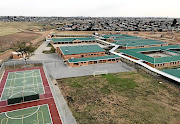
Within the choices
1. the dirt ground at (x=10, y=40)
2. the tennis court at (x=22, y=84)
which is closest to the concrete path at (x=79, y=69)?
the tennis court at (x=22, y=84)

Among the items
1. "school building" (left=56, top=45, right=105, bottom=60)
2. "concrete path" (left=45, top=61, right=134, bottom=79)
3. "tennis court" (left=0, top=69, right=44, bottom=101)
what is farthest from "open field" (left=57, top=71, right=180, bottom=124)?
"school building" (left=56, top=45, right=105, bottom=60)

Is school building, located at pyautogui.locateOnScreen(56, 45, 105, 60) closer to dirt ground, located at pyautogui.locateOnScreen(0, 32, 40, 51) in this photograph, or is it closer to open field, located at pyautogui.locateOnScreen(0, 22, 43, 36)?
dirt ground, located at pyautogui.locateOnScreen(0, 32, 40, 51)

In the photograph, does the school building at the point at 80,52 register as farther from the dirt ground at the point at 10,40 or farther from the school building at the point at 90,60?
the dirt ground at the point at 10,40

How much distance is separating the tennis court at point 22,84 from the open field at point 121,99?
5296 mm

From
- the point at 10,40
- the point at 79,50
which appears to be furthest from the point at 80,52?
the point at 10,40

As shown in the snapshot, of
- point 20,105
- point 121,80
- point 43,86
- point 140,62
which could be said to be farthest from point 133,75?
point 20,105

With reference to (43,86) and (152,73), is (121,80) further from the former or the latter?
(43,86)

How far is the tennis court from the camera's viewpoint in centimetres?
3019

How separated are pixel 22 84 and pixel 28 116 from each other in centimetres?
1268

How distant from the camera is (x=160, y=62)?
46500 mm

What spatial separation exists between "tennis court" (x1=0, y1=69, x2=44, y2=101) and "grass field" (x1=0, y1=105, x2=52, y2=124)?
16.4 feet

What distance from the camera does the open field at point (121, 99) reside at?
23892 millimetres

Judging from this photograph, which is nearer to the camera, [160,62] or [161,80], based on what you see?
[161,80]

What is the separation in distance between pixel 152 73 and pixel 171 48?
34804mm
